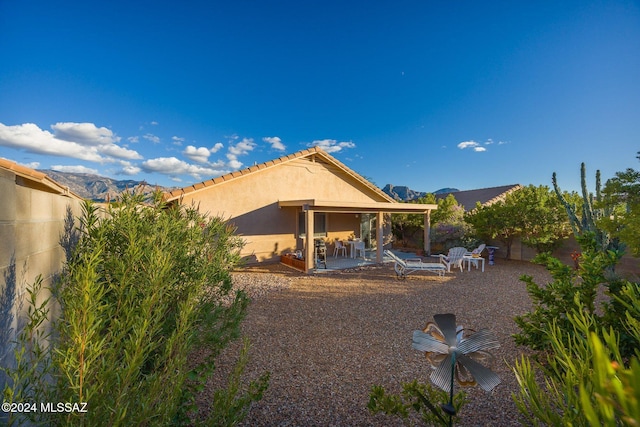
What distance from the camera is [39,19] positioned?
9.43 meters

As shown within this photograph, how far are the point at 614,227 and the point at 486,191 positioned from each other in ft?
90.5

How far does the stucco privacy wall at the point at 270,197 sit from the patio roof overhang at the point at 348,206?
0.77 meters

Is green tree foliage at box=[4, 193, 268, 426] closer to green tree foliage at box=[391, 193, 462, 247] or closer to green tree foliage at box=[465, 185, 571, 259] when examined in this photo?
green tree foliage at box=[465, 185, 571, 259]

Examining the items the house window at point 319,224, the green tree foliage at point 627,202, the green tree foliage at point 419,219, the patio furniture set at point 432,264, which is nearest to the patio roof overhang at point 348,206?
the house window at point 319,224

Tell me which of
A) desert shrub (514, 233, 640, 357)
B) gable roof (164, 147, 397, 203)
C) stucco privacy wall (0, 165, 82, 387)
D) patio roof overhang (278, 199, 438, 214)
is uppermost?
gable roof (164, 147, 397, 203)

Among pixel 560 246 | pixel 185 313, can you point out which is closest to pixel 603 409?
pixel 185 313

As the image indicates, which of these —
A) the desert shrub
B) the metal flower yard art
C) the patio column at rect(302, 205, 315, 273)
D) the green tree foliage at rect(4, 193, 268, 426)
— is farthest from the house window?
the metal flower yard art

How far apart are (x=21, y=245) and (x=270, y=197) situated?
1119cm

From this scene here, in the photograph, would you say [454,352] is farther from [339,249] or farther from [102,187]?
[102,187]

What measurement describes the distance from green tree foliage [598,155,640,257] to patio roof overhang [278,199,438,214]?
7.19 metres

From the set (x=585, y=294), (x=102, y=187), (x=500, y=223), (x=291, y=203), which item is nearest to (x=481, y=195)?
(x=500, y=223)

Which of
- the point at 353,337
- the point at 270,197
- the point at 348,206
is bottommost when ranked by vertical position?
the point at 353,337

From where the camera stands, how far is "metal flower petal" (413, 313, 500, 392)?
6.50ft

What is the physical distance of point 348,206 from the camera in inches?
460
